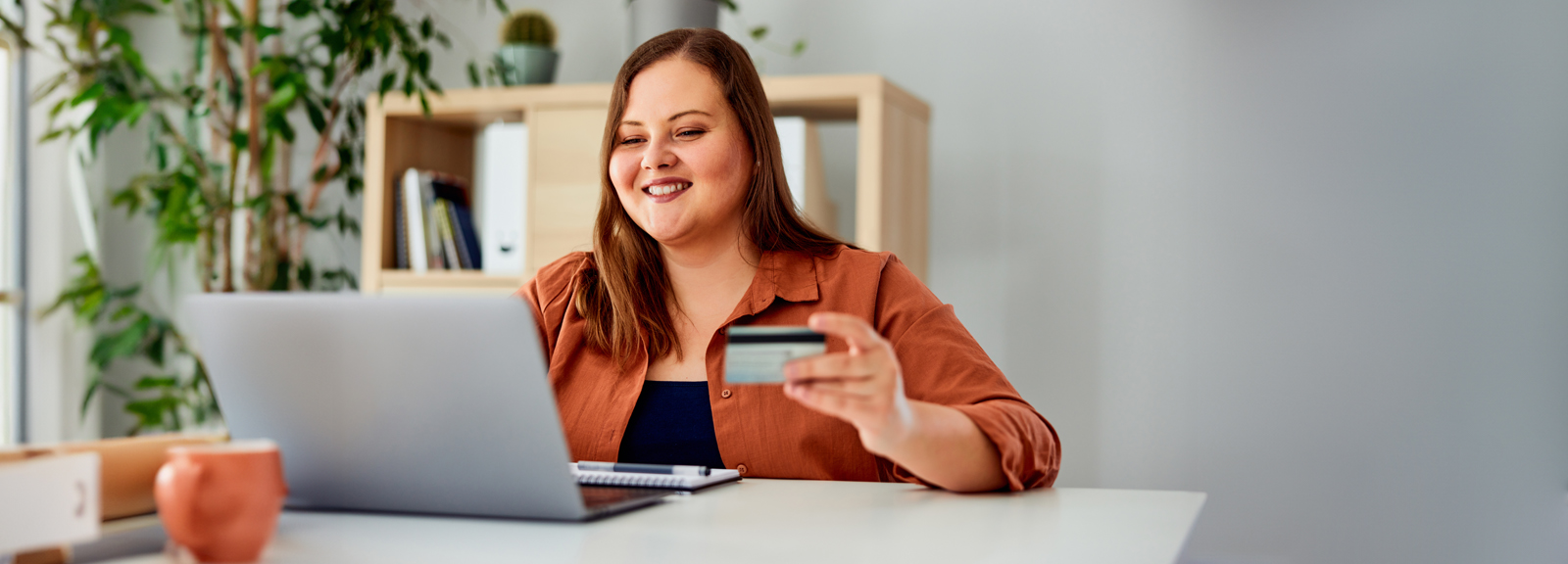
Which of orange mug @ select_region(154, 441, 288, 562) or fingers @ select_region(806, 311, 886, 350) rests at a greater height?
fingers @ select_region(806, 311, 886, 350)

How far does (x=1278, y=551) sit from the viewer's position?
8.75ft

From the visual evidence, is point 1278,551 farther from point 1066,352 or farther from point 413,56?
point 413,56

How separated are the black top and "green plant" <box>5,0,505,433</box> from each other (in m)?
1.52

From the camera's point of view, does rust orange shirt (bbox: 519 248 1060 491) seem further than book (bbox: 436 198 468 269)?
No

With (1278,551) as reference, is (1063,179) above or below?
above

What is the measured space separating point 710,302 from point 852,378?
0.67 m

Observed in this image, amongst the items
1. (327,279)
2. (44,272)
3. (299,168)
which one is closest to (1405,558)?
(327,279)

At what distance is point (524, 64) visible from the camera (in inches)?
112

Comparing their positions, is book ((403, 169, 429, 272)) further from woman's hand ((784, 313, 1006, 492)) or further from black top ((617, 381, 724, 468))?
woman's hand ((784, 313, 1006, 492))

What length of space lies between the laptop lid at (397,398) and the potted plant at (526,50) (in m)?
1.98

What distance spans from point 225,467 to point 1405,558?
2.59 meters

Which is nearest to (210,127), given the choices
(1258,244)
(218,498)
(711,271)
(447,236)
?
(447,236)

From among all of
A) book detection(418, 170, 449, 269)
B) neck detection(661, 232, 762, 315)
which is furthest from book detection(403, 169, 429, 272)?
neck detection(661, 232, 762, 315)

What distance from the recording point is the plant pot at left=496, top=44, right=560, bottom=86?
2.85m
